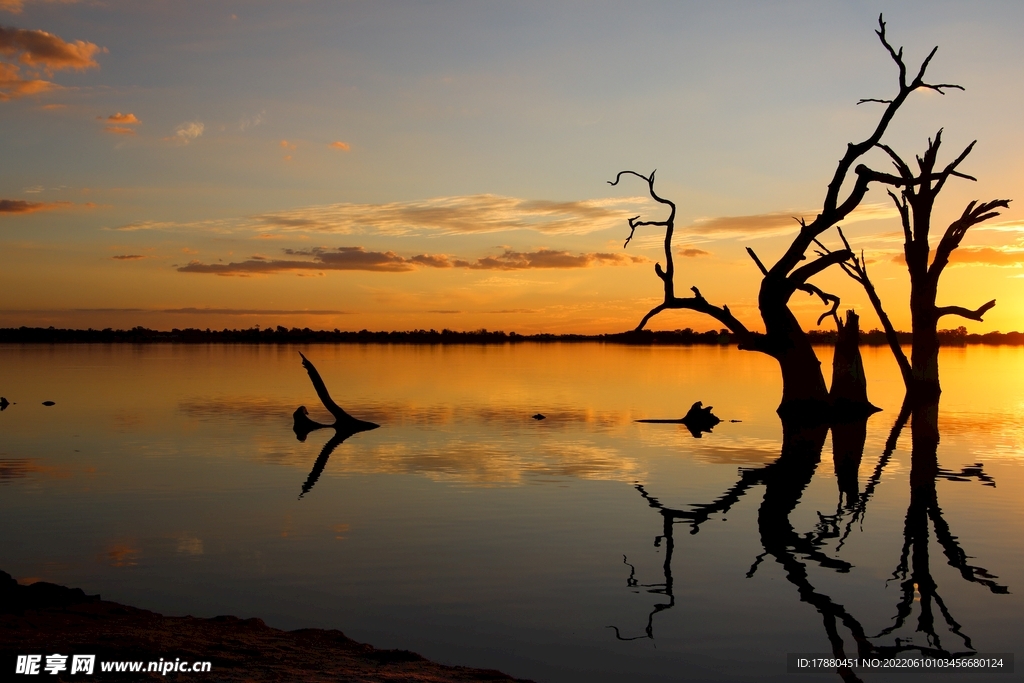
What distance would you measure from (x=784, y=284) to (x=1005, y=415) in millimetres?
13250

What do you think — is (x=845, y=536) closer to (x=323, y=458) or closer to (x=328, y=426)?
(x=323, y=458)

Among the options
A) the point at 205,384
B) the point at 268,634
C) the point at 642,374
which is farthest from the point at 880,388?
the point at 268,634

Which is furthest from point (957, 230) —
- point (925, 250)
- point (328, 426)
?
point (328, 426)

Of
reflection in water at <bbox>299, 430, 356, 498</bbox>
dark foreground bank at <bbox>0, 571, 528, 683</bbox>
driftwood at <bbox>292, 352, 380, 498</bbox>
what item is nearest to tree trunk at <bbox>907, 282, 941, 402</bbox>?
driftwood at <bbox>292, 352, 380, 498</bbox>

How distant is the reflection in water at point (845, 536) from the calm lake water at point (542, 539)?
64 mm

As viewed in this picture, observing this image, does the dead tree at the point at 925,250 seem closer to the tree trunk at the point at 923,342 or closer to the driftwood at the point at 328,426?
the tree trunk at the point at 923,342

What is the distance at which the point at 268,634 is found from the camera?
9188 millimetres

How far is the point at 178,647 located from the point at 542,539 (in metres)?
7.36

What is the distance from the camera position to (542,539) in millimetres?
14719

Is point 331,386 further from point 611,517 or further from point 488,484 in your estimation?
point 611,517

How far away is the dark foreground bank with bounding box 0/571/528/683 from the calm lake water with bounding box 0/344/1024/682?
832 millimetres

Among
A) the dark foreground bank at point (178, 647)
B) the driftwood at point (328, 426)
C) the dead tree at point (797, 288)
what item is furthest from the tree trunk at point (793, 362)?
the dark foreground bank at point (178, 647)

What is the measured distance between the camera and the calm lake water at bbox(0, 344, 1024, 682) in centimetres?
1011

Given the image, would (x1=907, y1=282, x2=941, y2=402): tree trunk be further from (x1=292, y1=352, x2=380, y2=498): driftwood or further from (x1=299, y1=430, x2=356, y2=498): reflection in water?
(x1=299, y1=430, x2=356, y2=498): reflection in water
